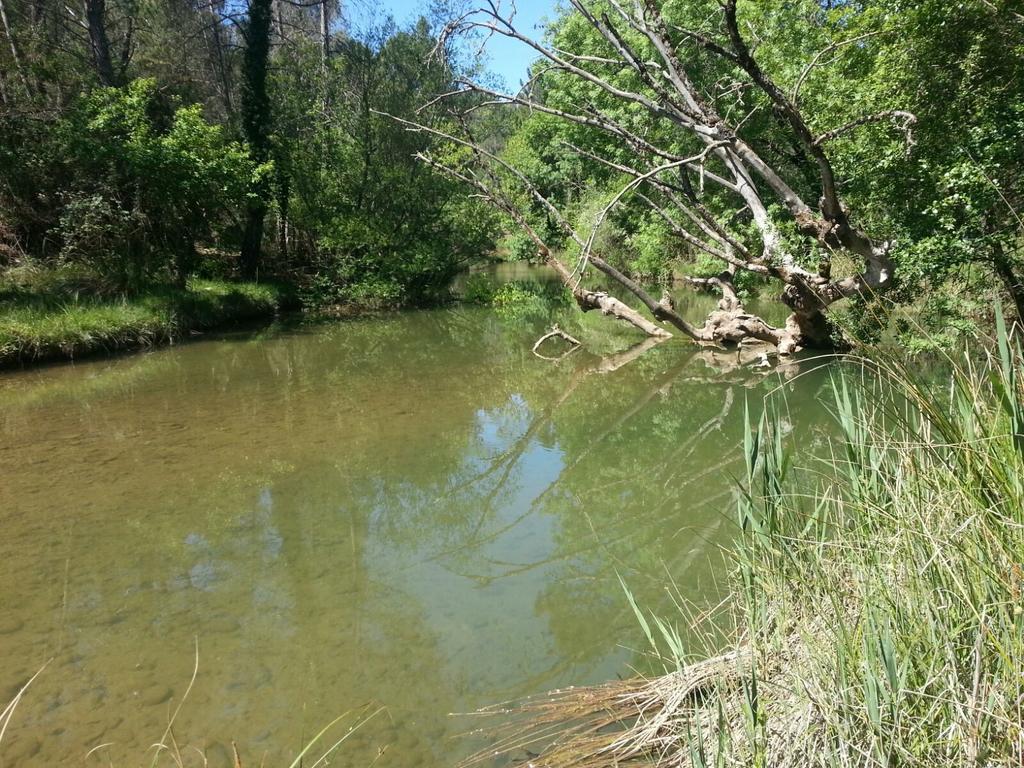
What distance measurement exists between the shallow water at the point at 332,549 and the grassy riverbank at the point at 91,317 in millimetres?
1081

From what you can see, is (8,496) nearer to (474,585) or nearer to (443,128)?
(474,585)

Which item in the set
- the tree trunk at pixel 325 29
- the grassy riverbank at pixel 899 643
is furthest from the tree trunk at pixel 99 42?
the grassy riverbank at pixel 899 643

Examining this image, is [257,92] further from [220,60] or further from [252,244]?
[220,60]

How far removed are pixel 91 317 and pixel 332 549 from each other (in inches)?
340

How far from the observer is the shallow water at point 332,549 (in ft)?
9.34

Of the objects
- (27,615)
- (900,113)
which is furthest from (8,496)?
(900,113)

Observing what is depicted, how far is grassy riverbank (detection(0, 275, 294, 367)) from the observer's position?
9570 millimetres

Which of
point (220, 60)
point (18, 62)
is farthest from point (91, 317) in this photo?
point (220, 60)

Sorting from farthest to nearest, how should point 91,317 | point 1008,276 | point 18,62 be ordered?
point 18,62 → point 91,317 → point 1008,276

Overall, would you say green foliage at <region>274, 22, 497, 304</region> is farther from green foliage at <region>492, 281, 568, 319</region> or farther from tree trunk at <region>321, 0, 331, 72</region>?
tree trunk at <region>321, 0, 331, 72</region>

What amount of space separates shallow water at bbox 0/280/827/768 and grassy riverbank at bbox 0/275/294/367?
1.08 m

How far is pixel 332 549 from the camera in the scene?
432 cm

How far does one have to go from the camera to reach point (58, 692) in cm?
289

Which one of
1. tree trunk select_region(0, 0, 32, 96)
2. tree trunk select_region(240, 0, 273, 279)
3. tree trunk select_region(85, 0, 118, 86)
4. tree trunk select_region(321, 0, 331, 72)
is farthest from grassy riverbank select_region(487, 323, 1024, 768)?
tree trunk select_region(321, 0, 331, 72)
